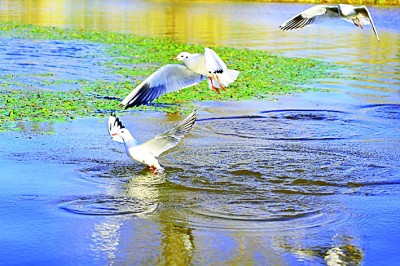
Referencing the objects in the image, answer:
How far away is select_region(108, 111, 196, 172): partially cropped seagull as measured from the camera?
28.6ft

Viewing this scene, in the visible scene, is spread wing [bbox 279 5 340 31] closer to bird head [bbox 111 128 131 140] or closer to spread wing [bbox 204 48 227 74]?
spread wing [bbox 204 48 227 74]

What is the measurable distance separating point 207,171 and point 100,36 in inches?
636

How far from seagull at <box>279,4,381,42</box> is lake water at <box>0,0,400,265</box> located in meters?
1.35

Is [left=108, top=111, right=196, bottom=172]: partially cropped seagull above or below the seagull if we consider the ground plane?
below

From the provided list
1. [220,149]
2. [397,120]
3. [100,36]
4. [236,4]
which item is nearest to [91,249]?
[220,149]

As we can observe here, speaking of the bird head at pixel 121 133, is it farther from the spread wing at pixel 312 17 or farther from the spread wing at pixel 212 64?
the spread wing at pixel 312 17

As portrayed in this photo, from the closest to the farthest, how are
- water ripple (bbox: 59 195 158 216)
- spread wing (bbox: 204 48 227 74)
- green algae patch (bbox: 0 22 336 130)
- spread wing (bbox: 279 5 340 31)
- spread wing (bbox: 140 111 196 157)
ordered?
water ripple (bbox: 59 195 158 216) → spread wing (bbox: 140 111 196 157) → spread wing (bbox: 204 48 227 74) → spread wing (bbox: 279 5 340 31) → green algae patch (bbox: 0 22 336 130)

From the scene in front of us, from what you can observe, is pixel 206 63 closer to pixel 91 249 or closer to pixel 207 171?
pixel 207 171

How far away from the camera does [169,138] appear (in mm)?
8766

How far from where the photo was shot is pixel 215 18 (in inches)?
1336

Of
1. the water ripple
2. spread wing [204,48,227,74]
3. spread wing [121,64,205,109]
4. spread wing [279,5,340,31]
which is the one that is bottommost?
the water ripple

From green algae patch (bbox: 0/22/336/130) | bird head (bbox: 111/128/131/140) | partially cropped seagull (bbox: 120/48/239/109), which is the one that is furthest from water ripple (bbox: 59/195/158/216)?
green algae patch (bbox: 0/22/336/130)

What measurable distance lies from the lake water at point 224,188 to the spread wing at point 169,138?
0.89 feet

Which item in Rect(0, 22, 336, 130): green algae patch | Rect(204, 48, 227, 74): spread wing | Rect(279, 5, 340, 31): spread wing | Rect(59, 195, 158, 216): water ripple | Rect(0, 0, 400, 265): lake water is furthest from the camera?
Rect(0, 22, 336, 130): green algae patch
